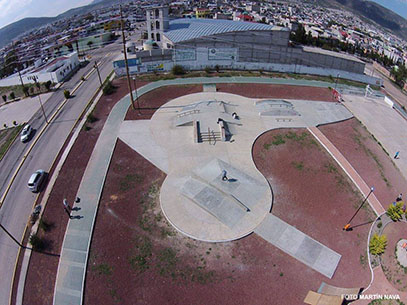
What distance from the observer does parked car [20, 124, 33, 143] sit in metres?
31.3

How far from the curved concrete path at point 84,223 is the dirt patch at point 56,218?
21.4 inches

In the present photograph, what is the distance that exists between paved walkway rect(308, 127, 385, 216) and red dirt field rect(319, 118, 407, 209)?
1.74 feet

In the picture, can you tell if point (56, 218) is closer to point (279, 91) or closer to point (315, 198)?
point (315, 198)

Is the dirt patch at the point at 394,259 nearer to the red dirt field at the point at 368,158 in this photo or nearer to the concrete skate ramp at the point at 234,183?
the red dirt field at the point at 368,158

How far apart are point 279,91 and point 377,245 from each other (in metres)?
28.9

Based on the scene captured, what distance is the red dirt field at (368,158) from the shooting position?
2543 cm

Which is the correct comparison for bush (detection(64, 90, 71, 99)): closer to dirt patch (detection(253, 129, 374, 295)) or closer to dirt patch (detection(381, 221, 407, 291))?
dirt patch (detection(253, 129, 374, 295))

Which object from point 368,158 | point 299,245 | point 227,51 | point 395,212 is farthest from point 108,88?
point 395,212

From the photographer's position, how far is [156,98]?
3891 cm

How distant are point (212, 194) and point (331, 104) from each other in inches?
1086

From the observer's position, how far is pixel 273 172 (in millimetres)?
25766

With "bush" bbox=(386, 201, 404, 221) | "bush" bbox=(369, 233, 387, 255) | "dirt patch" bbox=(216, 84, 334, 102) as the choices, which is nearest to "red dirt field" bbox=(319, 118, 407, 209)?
"bush" bbox=(386, 201, 404, 221)

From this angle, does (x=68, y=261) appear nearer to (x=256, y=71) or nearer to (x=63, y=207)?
A: (x=63, y=207)

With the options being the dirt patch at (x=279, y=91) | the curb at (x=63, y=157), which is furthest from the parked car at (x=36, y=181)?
the dirt patch at (x=279, y=91)
